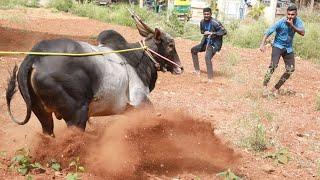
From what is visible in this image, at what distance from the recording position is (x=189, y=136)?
594 centimetres

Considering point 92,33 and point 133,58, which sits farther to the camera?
point 92,33

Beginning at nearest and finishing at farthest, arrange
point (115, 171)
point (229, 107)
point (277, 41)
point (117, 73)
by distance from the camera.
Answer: point (115, 171), point (117, 73), point (229, 107), point (277, 41)

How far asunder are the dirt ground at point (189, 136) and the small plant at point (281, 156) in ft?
0.20

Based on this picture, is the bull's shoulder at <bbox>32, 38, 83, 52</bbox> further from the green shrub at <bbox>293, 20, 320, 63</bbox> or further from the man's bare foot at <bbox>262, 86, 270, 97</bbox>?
the green shrub at <bbox>293, 20, 320, 63</bbox>

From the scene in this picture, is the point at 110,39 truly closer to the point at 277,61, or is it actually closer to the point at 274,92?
the point at 277,61

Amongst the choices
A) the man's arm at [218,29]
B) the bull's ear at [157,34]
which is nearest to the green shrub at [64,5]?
the man's arm at [218,29]

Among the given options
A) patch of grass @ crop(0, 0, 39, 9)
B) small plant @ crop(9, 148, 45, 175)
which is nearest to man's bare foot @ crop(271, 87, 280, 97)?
small plant @ crop(9, 148, 45, 175)

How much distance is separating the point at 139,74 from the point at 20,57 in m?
5.81

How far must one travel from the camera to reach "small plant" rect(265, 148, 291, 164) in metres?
5.77

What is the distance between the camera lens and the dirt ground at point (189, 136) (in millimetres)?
4879

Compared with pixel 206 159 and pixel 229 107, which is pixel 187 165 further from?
pixel 229 107

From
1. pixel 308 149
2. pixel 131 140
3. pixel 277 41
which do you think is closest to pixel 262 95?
pixel 277 41

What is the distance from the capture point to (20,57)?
1069cm

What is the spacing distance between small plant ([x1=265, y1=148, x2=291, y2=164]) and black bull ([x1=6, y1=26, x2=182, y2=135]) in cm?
166
